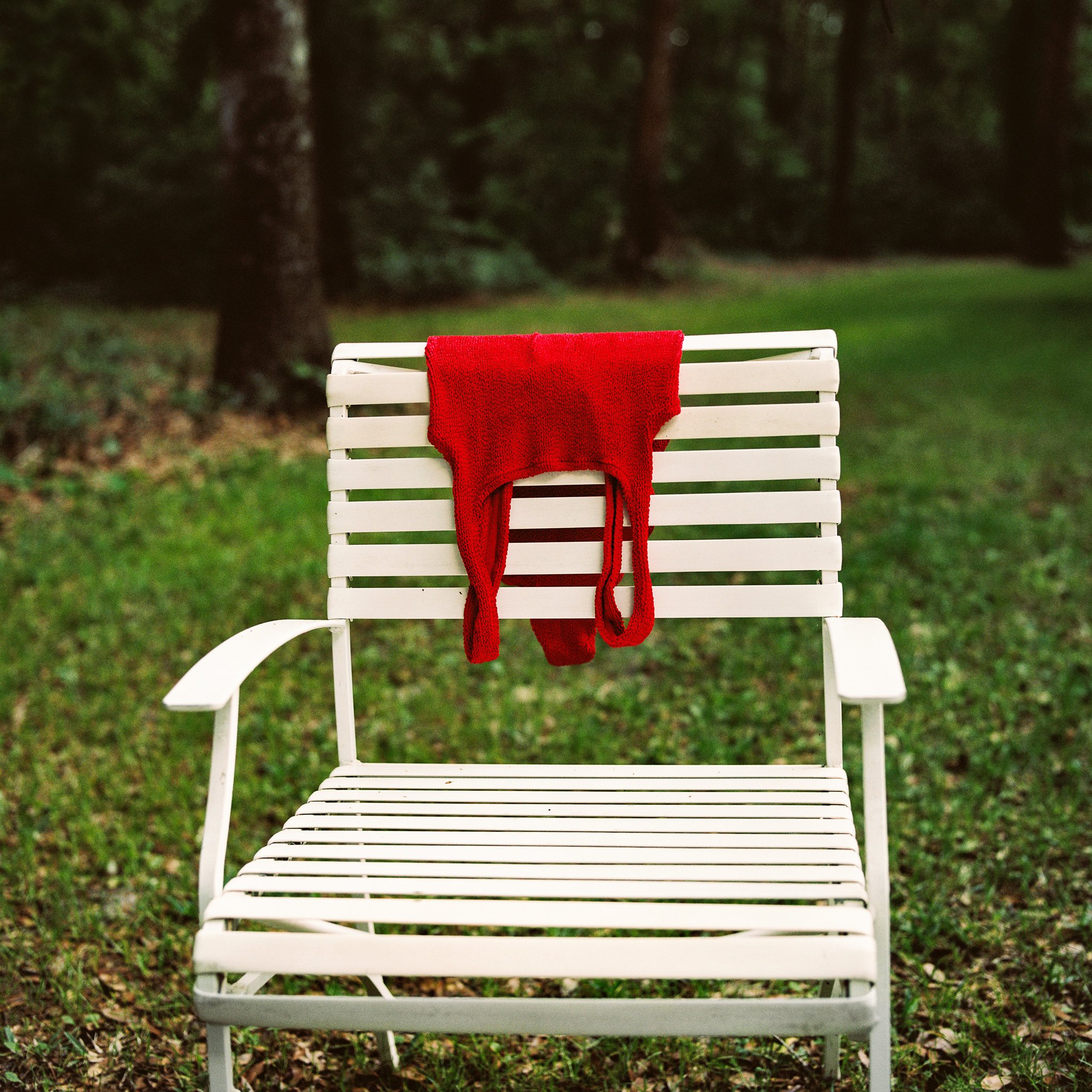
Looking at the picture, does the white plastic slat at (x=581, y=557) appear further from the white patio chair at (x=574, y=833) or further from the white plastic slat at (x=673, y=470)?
the white plastic slat at (x=673, y=470)

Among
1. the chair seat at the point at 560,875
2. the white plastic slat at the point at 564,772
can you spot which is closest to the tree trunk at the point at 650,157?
the white plastic slat at the point at 564,772

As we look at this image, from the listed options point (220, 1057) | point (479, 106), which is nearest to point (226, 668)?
point (220, 1057)

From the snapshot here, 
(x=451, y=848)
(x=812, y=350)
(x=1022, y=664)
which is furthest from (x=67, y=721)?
(x=1022, y=664)

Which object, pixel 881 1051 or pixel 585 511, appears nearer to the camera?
pixel 881 1051

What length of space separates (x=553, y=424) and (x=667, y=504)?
0.95ft

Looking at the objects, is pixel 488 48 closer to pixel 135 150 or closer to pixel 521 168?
pixel 521 168

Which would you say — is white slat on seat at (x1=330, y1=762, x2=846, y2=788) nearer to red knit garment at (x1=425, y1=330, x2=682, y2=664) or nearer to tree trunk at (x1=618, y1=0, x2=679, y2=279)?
red knit garment at (x1=425, y1=330, x2=682, y2=664)

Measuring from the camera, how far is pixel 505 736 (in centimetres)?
371

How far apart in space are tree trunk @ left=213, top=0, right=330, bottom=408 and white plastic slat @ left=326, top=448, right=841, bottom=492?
5.06m

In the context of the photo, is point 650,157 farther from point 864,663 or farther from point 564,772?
point 864,663

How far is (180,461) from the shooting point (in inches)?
252

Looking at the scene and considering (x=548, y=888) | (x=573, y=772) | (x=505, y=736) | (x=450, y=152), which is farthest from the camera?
(x=450, y=152)

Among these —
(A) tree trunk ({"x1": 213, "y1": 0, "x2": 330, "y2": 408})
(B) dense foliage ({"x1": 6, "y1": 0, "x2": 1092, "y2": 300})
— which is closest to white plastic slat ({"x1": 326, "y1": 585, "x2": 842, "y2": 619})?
(A) tree trunk ({"x1": 213, "y1": 0, "x2": 330, "y2": 408})

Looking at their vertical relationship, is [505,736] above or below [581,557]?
below
